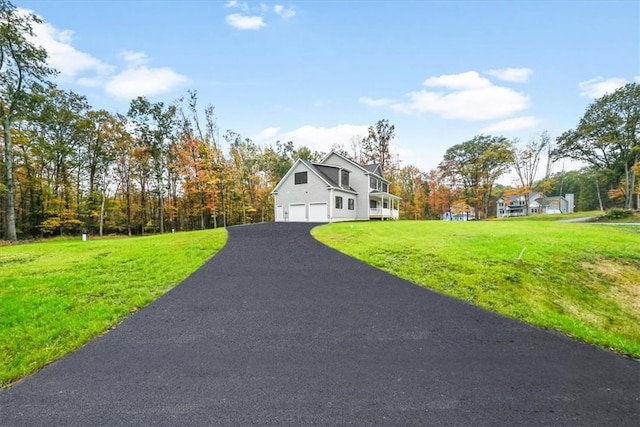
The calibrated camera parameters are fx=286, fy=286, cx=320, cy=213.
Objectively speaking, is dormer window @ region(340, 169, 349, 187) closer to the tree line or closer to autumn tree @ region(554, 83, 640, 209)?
the tree line

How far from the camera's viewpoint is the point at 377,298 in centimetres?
575

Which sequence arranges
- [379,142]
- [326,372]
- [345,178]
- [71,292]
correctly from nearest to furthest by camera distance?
1. [326,372]
2. [71,292]
3. [345,178]
4. [379,142]

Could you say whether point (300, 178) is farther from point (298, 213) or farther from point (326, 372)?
point (326, 372)

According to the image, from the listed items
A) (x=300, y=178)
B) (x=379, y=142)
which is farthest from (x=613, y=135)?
(x=300, y=178)

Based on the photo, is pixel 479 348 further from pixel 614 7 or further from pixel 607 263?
pixel 614 7

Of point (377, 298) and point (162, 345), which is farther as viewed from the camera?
point (377, 298)

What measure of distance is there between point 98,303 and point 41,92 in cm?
2279

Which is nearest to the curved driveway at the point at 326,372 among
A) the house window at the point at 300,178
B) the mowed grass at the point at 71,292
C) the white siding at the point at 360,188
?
the mowed grass at the point at 71,292

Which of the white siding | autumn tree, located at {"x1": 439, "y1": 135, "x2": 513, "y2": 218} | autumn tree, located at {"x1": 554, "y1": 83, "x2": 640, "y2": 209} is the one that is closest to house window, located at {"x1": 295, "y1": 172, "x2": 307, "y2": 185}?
the white siding

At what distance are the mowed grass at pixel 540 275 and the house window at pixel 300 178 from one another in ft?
43.3

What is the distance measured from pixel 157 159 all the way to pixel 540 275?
31.3 meters

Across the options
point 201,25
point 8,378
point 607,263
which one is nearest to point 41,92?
point 201,25

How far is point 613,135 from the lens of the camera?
1180 inches

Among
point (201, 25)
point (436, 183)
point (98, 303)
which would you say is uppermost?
point (201, 25)
